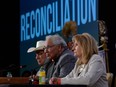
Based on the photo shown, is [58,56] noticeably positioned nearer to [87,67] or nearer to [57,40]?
[57,40]

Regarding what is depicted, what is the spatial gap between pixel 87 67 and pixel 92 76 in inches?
6.7

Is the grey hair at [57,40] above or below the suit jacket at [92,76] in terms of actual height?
above

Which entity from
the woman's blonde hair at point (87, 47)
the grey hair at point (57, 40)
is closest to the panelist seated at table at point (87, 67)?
the woman's blonde hair at point (87, 47)

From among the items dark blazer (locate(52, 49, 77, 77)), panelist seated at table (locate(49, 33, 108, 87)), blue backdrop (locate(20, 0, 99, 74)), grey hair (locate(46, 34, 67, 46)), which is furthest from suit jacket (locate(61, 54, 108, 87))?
blue backdrop (locate(20, 0, 99, 74))

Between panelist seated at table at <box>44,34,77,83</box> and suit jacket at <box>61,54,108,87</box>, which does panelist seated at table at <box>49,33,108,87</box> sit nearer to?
suit jacket at <box>61,54,108,87</box>

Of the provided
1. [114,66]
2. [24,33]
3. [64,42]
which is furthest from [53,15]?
[64,42]

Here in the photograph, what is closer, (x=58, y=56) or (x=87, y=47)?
(x=87, y=47)

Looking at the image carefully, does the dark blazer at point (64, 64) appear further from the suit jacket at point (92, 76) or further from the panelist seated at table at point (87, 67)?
the suit jacket at point (92, 76)

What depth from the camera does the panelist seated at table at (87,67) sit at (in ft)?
14.1

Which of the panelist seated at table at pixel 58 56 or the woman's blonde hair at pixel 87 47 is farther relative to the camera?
the panelist seated at table at pixel 58 56

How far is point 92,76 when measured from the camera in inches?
171

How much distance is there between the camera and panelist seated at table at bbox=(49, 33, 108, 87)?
429 cm

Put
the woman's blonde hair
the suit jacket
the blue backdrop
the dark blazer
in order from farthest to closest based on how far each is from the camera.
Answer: the blue backdrop → the dark blazer → the woman's blonde hair → the suit jacket

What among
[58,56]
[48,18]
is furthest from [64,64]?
[48,18]
